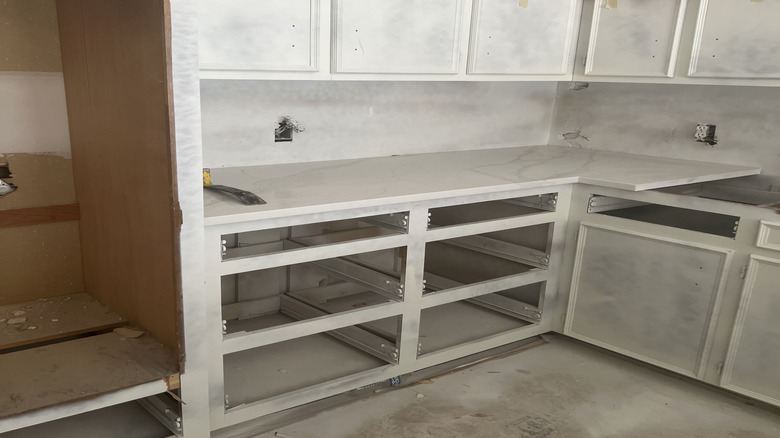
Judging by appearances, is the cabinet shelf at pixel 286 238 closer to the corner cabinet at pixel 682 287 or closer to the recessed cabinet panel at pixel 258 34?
the recessed cabinet panel at pixel 258 34

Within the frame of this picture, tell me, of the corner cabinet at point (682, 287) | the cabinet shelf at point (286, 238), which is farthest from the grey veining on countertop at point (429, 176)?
the cabinet shelf at point (286, 238)

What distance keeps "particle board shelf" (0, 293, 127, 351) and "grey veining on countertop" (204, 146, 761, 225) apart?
58cm

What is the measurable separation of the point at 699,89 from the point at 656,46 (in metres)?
0.40

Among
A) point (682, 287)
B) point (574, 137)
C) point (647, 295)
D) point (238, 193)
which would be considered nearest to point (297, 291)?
point (238, 193)

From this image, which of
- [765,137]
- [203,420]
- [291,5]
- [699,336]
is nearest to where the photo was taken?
[203,420]

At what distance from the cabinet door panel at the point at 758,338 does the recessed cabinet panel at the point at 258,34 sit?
1.98 meters

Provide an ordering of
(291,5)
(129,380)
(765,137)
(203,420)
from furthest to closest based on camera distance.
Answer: (765,137), (291,5), (203,420), (129,380)

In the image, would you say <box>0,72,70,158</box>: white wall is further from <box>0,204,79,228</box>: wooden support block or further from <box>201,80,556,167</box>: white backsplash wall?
<box>201,80,556,167</box>: white backsplash wall

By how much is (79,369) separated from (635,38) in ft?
9.50

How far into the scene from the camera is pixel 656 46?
3000mm

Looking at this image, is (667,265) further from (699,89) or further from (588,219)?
(699,89)

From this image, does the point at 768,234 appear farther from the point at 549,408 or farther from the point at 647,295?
the point at 549,408

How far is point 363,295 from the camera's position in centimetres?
340

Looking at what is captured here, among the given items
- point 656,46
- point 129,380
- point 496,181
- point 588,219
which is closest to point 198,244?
point 129,380
